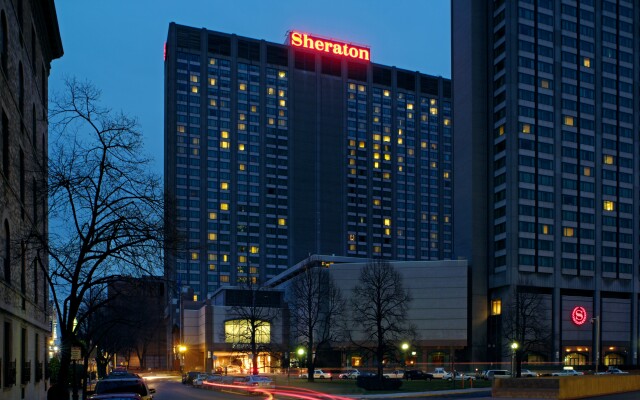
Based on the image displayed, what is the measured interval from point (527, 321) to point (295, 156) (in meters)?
90.1

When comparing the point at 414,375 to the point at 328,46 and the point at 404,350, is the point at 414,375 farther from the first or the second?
the point at 328,46

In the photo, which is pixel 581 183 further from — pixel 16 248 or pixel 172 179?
pixel 16 248

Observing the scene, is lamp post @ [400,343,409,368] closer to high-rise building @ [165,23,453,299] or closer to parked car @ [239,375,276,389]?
parked car @ [239,375,276,389]

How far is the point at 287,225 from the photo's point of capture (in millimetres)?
177875

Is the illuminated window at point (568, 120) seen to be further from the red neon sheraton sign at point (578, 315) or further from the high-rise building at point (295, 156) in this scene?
the high-rise building at point (295, 156)

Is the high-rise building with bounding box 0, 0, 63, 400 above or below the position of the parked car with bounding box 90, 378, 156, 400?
above

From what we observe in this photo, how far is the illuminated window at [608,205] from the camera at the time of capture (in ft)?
393

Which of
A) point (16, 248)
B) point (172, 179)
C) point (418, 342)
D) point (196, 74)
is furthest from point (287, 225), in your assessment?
point (16, 248)

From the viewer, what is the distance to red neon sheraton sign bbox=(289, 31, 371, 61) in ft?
607

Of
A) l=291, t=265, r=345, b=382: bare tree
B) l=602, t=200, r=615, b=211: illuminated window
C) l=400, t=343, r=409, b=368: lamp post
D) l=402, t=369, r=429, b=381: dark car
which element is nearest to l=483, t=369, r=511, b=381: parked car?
l=402, t=369, r=429, b=381: dark car

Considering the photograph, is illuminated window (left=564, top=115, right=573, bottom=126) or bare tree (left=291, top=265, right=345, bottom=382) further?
illuminated window (left=564, top=115, right=573, bottom=126)

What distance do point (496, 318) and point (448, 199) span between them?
86120 mm

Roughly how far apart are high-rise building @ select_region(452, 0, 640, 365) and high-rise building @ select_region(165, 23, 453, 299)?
206ft

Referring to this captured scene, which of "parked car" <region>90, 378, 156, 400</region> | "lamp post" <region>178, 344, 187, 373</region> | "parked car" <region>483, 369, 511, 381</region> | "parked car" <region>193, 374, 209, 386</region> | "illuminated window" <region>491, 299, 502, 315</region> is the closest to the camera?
"parked car" <region>90, 378, 156, 400</region>
